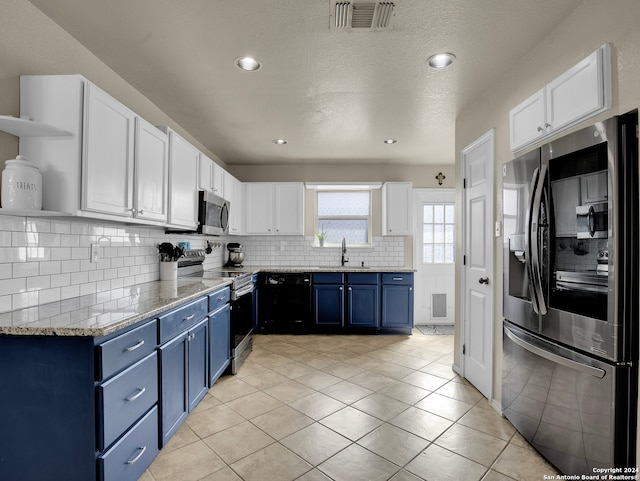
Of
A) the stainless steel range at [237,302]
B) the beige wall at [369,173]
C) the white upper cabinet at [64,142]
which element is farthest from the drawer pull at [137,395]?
the beige wall at [369,173]

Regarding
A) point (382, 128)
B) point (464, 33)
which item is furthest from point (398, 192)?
point (464, 33)

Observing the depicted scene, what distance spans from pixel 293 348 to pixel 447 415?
6.76 feet

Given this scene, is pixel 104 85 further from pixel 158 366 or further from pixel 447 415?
pixel 447 415

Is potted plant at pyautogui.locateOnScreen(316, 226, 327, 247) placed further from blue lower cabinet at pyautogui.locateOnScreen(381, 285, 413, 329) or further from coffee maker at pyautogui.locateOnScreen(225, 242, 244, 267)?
blue lower cabinet at pyautogui.locateOnScreen(381, 285, 413, 329)

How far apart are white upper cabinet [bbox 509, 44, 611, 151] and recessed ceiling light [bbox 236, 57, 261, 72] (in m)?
1.83

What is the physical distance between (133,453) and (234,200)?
3.40 m

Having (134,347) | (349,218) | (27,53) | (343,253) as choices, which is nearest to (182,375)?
(134,347)

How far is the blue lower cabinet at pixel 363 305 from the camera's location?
4.78 meters

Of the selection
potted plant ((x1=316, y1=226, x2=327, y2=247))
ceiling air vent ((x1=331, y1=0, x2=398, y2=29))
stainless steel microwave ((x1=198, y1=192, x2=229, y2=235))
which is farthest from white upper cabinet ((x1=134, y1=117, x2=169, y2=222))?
potted plant ((x1=316, y1=226, x2=327, y2=247))

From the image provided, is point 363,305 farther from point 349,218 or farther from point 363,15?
point 363,15

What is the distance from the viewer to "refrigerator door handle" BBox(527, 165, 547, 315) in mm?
1956

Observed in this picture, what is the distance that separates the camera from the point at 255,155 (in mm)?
4988

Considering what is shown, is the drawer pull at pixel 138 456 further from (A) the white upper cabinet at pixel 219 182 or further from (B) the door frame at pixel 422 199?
(B) the door frame at pixel 422 199

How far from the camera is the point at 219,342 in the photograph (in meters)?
2.99
